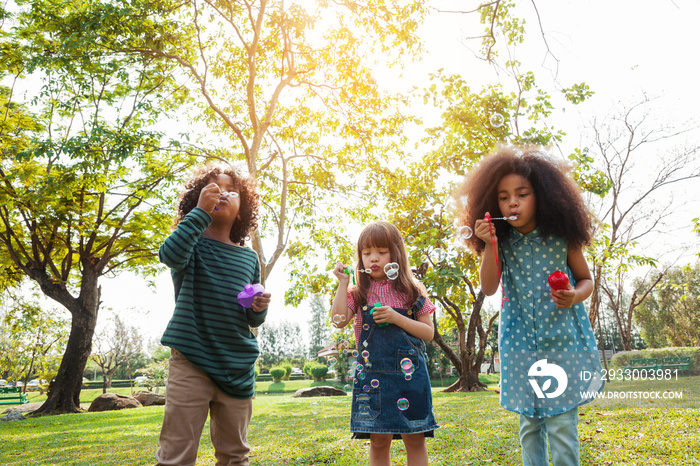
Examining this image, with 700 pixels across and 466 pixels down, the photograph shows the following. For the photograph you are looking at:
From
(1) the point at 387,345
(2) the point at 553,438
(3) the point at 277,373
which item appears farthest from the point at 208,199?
(3) the point at 277,373

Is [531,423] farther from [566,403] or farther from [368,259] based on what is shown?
[368,259]

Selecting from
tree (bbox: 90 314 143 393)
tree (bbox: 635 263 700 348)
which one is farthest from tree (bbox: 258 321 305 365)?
tree (bbox: 635 263 700 348)

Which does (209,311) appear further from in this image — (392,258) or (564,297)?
(564,297)

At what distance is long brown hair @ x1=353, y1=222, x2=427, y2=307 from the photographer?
2.52 meters

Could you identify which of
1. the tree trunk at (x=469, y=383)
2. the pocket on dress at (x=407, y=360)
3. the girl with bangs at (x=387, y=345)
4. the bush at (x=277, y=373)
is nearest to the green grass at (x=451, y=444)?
the girl with bangs at (x=387, y=345)

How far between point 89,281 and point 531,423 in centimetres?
1457

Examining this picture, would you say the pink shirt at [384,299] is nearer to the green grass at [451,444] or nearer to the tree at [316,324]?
the green grass at [451,444]

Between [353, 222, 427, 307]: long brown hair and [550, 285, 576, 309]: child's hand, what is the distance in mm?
743

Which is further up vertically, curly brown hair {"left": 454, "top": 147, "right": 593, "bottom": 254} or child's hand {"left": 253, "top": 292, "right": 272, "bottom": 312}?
curly brown hair {"left": 454, "top": 147, "right": 593, "bottom": 254}

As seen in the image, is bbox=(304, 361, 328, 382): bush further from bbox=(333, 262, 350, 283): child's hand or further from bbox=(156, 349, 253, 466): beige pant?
bbox=(156, 349, 253, 466): beige pant

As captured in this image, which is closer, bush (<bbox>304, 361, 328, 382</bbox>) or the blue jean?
the blue jean

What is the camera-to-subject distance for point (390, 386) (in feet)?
7.42

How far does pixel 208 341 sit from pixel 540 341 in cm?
149

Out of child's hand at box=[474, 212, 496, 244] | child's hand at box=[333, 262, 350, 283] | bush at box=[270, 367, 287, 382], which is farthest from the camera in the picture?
bush at box=[270, 367, 287, 382]
